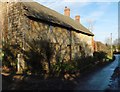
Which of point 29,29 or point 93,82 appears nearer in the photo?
point 93,82

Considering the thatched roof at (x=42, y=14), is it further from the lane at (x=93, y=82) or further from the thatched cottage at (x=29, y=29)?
the lane at (x=93, y=82)

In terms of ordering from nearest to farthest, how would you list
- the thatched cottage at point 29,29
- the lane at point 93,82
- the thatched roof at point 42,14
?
the lane at point 93,82 < the thatched cottage at point 29,29 < the thatched roof at point 42,14

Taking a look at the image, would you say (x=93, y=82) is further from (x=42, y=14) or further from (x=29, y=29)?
(x=42, y=14)

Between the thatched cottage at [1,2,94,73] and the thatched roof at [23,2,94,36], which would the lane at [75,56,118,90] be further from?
the thatched roof at [23,2,94,36]

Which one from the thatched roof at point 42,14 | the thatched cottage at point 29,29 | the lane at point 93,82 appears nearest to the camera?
the lane at point 93,82

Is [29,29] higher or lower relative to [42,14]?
lower

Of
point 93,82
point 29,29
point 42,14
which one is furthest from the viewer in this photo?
point 42,14

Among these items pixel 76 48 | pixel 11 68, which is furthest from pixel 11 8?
pixel 76 48

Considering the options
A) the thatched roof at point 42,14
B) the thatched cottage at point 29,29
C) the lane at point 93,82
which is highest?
the thatched roof at point 42,14

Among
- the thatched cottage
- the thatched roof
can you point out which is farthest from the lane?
the thatched roof

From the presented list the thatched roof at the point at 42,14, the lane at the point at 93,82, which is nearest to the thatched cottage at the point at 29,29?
the thatched roof at the point at 42,14

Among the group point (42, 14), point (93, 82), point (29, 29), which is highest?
point (42, 14)

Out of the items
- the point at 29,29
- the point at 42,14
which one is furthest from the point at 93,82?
the point at 42,14

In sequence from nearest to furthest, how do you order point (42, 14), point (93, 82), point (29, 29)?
point (93, 82) < point (29, 29) < point (42, 14)
